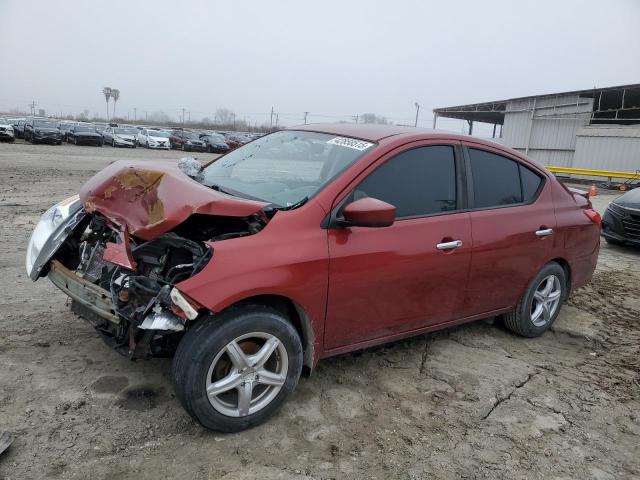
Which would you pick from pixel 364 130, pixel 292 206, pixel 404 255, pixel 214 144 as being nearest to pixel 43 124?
pixel 214 144

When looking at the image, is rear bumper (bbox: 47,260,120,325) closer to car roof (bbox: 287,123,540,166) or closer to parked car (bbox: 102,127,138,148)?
car roof (bbox: 287,123,540,166)

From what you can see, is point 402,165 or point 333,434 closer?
point 333,434

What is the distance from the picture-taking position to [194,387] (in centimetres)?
270

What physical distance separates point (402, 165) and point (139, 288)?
73.8 inches

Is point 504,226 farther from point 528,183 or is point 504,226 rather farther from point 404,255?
point 404,255

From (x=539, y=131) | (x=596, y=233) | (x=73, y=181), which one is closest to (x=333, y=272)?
(x=596, y=233)

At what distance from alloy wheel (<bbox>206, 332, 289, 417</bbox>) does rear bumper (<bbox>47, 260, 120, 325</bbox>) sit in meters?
0.64

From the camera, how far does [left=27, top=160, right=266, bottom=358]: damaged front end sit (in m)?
2.78

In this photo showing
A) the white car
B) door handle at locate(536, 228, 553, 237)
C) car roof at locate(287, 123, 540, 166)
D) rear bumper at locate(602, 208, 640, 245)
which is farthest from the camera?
the white car

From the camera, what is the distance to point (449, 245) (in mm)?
3625

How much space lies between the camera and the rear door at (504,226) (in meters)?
3.90

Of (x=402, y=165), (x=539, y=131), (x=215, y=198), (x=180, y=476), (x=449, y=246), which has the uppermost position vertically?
(x=539, y=131)

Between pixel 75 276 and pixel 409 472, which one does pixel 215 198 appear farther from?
pixel 409 472

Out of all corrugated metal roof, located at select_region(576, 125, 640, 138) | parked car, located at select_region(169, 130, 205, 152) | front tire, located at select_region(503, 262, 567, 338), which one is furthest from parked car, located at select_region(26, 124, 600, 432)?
parked car, located at select_region(169, 130, 205, 152)
